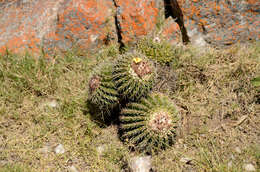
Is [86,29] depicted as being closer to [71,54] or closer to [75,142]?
[71,54]

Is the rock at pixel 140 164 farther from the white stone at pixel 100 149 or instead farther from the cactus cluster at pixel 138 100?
the white stone at pixel 100 149

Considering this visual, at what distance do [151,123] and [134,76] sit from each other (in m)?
0.46

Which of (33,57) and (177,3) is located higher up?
(177,3)

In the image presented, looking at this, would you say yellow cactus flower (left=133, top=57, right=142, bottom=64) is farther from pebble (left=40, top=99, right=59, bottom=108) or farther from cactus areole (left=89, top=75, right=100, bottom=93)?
pebble (left=40, top=99, right=59, bottom=108)

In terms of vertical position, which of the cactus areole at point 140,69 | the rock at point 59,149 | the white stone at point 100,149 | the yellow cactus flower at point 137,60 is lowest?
the white stone at point 100,149

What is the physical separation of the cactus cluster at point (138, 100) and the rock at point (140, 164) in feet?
0.33

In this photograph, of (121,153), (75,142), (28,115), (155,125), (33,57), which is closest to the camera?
(155,125)

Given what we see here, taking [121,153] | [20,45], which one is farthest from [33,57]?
[121,153]

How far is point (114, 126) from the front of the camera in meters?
2.95

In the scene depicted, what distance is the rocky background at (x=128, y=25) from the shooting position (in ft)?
11.1

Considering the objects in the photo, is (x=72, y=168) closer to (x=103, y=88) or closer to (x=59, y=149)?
(x=59, y=149)

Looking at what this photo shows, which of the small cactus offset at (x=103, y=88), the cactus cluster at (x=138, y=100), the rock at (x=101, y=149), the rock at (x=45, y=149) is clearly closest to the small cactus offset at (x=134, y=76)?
the cactus cluster at (x=138, y=100)

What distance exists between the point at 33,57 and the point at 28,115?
2.73ft

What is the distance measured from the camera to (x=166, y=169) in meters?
2.48
